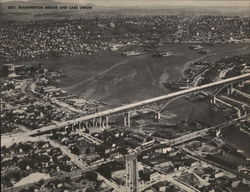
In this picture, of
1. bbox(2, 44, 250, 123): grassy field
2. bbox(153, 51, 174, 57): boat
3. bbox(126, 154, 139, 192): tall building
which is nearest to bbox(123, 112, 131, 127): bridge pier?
bbox(2, 44, 250, 123): grassy field

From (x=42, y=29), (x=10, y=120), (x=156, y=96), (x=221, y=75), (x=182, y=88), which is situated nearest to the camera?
(x=10, y=120)

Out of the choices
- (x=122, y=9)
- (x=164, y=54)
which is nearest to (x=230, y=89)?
(x=164, y=54)

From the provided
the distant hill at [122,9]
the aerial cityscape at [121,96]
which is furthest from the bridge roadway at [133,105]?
the distant hill at [122,9]

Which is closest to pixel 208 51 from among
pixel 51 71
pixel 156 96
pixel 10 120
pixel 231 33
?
pixel 231 33

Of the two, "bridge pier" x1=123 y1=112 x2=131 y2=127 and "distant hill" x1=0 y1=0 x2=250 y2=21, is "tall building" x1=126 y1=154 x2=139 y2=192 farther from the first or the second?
"distant hill" x1=0 y1=0 x2=250 y2=21

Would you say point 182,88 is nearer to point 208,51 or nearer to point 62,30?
point 208,51
